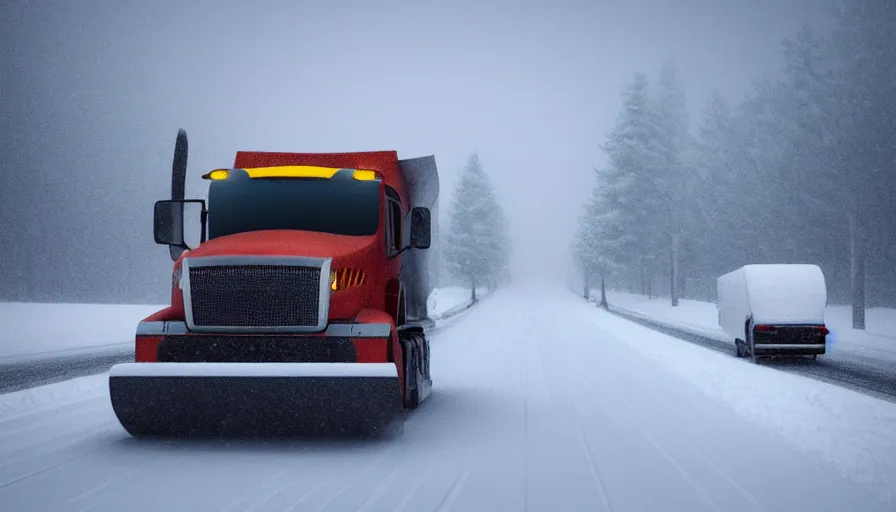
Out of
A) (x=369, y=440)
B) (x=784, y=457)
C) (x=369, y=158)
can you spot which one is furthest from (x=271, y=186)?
(x=784, y=457)

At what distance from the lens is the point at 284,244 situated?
25.2ft

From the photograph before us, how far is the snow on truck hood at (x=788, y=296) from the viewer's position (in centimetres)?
1802

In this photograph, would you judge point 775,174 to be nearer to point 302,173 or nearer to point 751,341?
point 751,341

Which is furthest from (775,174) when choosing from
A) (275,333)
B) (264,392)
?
(264,392)

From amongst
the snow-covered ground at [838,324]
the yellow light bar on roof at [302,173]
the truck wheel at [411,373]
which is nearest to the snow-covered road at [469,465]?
the truck wheel at [411,373]

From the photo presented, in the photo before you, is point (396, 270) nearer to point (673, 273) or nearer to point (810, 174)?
point (810, 174)

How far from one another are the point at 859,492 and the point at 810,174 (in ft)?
99.7

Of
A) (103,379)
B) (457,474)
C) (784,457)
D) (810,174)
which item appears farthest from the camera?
(810,174)

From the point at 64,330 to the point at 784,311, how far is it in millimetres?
24955

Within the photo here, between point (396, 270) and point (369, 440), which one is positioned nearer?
point (369, 440)

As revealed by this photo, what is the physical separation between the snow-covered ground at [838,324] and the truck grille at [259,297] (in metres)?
16.2

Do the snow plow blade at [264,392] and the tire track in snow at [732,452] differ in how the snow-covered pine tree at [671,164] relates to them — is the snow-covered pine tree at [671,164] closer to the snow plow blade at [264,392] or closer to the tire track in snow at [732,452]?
the tire track in snow at [732,452]

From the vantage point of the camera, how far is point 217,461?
23.1 ft

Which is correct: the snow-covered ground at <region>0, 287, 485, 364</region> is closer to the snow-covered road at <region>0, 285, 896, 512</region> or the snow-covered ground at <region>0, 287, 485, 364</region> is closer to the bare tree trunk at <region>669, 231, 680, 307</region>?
the snow-covered road at <region>0, 285, 896, 512</region>
